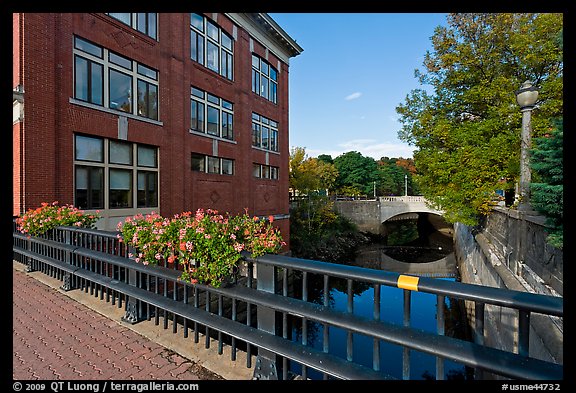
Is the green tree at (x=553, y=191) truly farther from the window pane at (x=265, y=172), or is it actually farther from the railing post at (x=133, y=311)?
the window pane at (x=265, y=172)

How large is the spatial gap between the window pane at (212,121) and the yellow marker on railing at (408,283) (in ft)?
51.3

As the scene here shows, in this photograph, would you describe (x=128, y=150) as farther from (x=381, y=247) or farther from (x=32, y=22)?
(x=381, y=247)

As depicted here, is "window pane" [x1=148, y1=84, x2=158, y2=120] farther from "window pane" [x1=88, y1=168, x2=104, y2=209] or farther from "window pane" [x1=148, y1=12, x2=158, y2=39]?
"window pane" [x1=88, y1=168, x2=104, y2=209]

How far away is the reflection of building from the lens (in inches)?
354

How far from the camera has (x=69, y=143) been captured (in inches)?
382

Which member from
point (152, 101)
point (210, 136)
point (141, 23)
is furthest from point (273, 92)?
point (152, 101)

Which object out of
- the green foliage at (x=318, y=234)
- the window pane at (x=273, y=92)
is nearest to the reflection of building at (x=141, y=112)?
the window pane at (x=273, y=92)

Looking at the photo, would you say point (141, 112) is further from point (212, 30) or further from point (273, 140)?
point (273, 140)

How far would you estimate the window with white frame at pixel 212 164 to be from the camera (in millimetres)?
15172

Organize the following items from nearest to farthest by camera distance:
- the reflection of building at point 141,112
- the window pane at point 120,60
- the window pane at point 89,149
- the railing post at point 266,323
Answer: the railing post at point 266,323, the reflection of building at point 141,112, the window pane at point 89,149, the window pane at point 120,60

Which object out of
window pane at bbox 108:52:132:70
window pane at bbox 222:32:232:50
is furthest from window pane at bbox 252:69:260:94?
window pane at bbox 108:52:132:70

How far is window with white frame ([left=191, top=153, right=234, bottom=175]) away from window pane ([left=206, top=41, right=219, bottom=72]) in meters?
5.20

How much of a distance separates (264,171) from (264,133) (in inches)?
112

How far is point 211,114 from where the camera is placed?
53.1 feet
